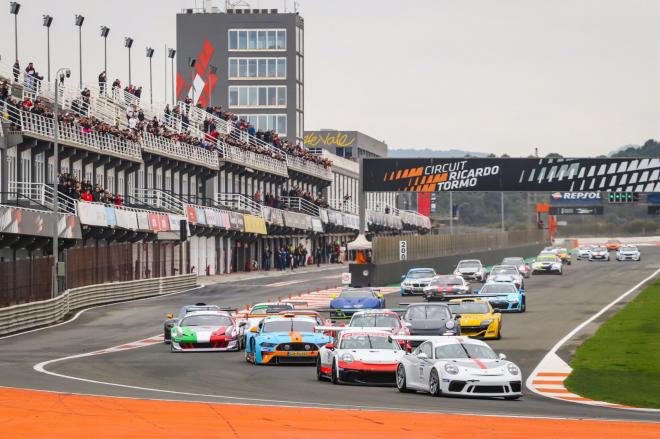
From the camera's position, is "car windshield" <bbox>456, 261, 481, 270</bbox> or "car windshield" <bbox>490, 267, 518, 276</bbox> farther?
"car windshield" <bbox>456, 261, 481, 270</bbox>

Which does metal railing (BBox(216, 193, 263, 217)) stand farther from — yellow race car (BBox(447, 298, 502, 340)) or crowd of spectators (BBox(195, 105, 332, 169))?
yellow race car (BBox(447, 298, 502, 340))

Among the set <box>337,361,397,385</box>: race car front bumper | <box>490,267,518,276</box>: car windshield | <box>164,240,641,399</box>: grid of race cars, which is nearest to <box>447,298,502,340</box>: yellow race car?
<box>164,240,641,399</box>: grid of race cars

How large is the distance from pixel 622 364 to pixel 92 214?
34671 millimetres

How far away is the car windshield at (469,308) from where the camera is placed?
3938cm

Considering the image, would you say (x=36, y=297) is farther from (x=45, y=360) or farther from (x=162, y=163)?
(x=162, y=163)

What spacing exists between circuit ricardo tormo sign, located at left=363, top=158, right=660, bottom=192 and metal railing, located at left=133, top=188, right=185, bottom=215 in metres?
11.8

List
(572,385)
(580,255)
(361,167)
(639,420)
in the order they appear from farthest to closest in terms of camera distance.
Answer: (580,255)
(361,167)
(572,385)
(639,420)

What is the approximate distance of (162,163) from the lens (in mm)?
84375

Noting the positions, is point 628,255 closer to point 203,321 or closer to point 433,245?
point 433,245

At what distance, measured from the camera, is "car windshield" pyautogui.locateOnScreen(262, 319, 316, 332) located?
3212 cm

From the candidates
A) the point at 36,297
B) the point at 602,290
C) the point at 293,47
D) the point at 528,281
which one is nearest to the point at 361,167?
the point at 528,281

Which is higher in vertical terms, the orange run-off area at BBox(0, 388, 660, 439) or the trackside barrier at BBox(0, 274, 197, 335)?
the trackside barrier at BBox(0, 274, 197, 335)

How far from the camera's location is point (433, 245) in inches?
3556

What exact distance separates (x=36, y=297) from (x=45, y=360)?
48.1 feet
